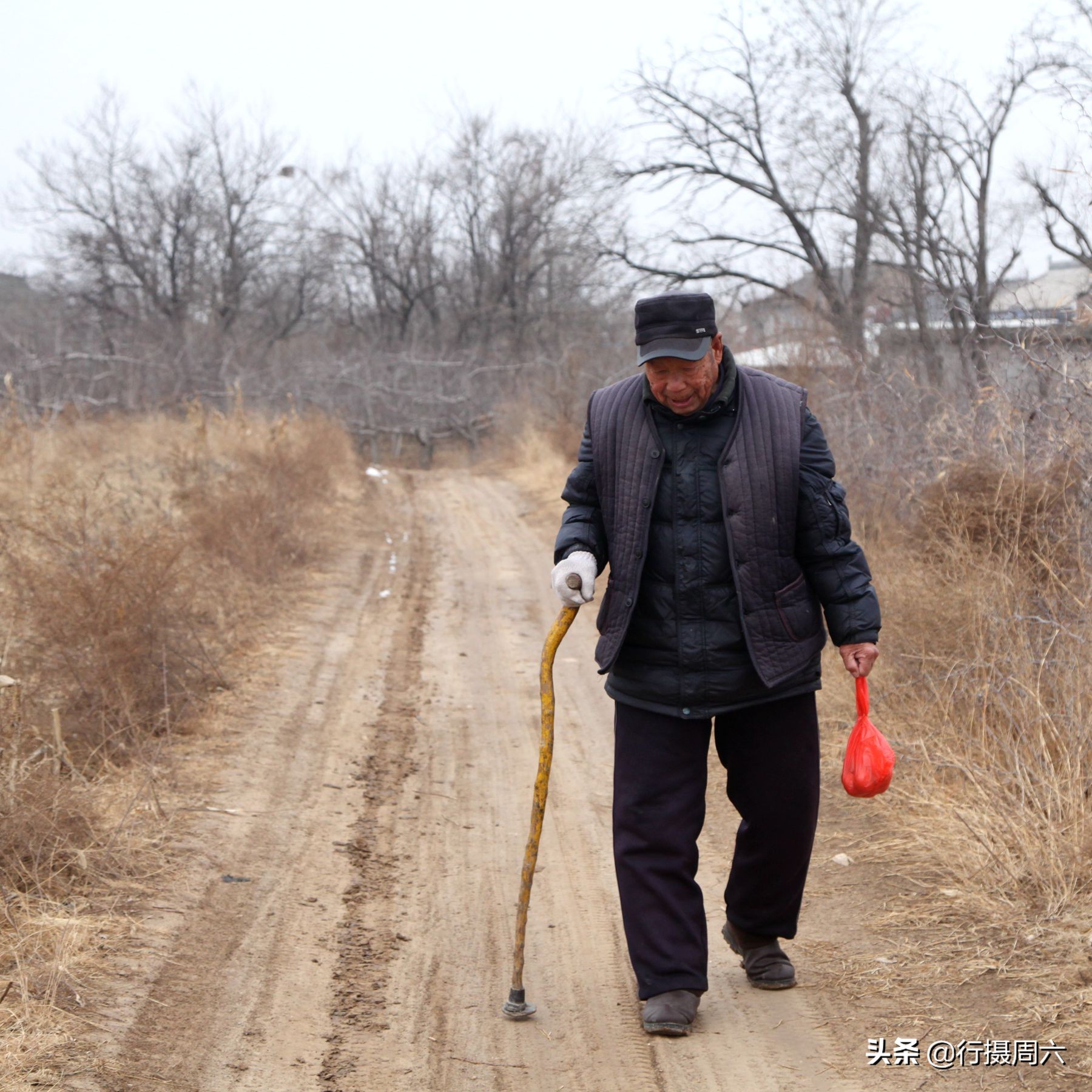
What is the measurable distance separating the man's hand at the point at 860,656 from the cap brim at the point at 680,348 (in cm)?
90

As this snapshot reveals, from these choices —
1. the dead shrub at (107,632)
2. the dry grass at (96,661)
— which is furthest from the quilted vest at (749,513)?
the dead shrub at (107,632)

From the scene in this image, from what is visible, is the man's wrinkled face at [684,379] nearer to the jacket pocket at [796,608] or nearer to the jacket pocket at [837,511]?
the jacket pocket at [837,511]

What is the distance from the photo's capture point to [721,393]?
10.8 ft

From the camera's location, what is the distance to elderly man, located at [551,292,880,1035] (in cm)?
322

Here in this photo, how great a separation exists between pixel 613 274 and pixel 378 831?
15.7 m

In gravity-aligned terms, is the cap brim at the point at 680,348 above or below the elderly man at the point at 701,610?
above

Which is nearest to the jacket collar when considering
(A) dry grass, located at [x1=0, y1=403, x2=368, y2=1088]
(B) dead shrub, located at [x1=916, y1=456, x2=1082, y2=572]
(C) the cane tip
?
(C) the cane tip

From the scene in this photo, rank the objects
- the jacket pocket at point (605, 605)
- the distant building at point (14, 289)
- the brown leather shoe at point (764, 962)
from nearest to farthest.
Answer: the jacket pocket at point (605, 605), the brown leather shoe at point (764, 962), the distant building at point (14, 289)

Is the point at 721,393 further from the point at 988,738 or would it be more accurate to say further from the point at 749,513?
the point at 988,738

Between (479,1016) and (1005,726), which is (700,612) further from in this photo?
(1005,726)

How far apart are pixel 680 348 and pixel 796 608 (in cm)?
78

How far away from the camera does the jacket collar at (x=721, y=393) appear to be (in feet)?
10.8

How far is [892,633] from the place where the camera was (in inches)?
237

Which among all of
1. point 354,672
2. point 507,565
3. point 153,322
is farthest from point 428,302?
point 354,672
